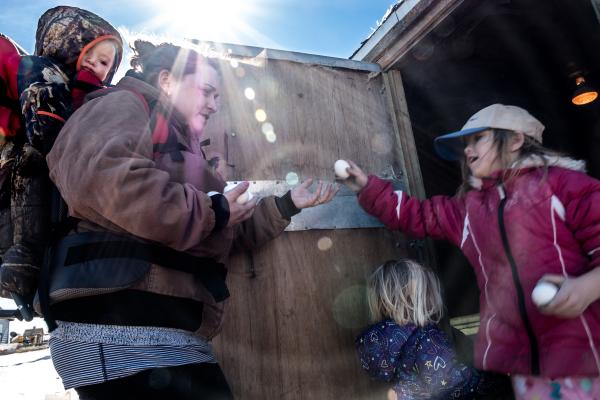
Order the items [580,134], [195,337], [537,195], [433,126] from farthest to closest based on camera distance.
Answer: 1. [580,134]
2. [433,126]
3. [537,195]
4. [195,337]

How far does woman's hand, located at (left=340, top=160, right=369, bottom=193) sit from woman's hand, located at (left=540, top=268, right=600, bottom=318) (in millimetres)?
1053

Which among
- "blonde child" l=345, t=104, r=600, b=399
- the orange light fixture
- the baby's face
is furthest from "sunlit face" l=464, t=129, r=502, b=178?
the orange light fixture

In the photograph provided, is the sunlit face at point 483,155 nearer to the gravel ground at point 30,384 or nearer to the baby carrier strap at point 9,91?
the baby carrier strap at point 9,91

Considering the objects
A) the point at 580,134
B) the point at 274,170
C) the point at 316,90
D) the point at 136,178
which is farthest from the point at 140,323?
the point at 580,134

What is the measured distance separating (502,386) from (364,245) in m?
1.00

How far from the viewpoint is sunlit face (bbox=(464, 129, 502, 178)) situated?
223cm

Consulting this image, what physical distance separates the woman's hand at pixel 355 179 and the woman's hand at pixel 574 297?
105cm

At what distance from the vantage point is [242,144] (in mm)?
2416

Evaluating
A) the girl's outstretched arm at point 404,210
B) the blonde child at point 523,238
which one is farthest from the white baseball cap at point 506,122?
the girl's outstretched arm at point 404,210

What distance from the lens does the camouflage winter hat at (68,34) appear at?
1619 mm

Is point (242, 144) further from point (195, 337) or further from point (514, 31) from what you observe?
point (514, 31)

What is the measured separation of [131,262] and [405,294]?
1.40 metres

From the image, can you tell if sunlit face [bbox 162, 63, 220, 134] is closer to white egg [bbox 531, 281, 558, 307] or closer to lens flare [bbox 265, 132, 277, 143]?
lens flare [bbox 265, 132, 277, 143]

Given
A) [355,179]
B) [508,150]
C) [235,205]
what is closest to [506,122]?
[508,150]
